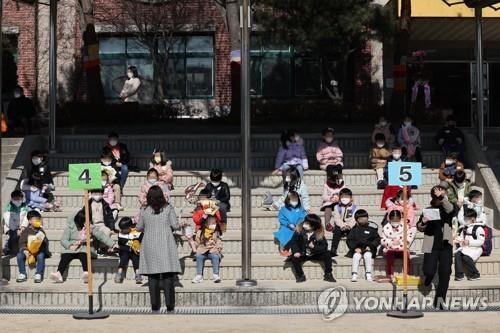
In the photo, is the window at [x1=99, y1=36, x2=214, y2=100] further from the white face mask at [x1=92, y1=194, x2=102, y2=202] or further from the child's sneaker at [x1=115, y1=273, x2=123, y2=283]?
the child's sneaker at [x1=115, y1=273, x2=123, y2=283]

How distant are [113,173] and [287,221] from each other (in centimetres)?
416

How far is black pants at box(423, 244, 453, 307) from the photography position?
16109 mm

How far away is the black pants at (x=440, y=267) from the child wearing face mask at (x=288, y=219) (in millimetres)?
2417

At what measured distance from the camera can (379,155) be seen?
21.7 meters

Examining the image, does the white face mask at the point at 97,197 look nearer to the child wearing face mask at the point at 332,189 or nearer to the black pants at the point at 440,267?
the child wearing face mask at the point at 332,189

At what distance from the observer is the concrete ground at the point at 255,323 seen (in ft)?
47.2

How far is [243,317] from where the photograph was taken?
50.9 ft

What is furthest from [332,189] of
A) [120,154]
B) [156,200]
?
[156,200]

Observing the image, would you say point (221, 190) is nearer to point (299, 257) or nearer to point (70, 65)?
point (299, 257)

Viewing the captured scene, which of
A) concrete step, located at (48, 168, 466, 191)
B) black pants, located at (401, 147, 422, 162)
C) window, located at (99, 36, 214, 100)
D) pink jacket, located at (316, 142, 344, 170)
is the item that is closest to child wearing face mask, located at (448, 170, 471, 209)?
concrete step, located at (48, 168, 466, 191)

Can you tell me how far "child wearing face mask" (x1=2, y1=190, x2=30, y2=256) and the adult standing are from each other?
115 inches

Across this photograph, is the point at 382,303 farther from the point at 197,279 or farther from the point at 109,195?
the point at 109,195

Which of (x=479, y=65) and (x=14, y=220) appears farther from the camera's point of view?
(x=479, y=65)

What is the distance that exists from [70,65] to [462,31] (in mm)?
13125
